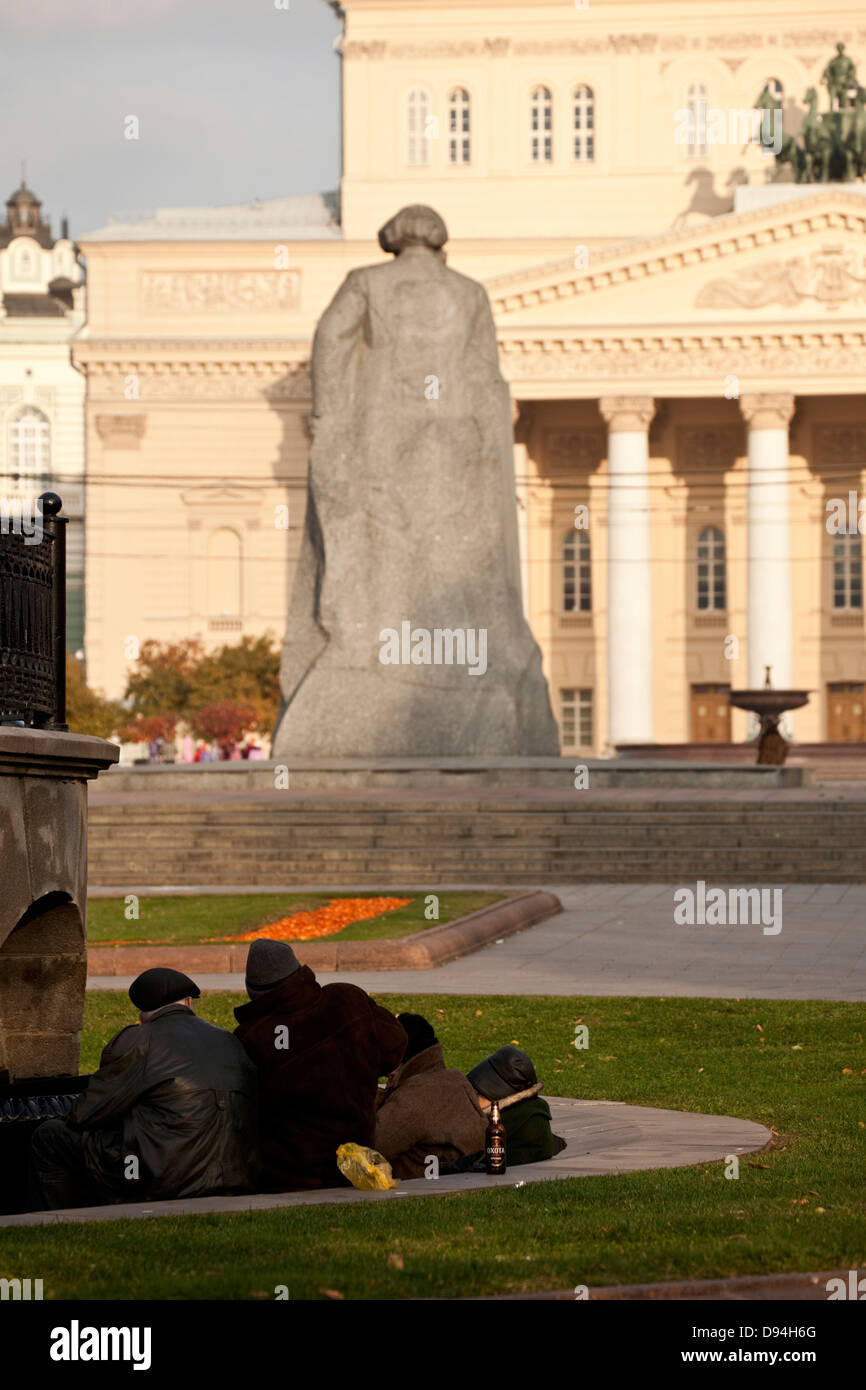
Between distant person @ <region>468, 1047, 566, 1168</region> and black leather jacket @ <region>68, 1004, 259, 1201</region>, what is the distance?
1.08 metres

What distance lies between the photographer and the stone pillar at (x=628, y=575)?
71250 mm

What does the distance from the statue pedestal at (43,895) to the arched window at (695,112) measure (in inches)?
2890

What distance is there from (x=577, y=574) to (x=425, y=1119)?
228 feet

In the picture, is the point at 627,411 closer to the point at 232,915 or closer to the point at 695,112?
the point at 695,112

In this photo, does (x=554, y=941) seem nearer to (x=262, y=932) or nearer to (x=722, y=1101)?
(x=262, y=932)

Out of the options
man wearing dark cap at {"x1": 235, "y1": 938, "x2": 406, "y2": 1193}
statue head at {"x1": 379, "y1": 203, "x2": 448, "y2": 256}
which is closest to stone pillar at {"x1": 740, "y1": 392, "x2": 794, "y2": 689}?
statue head at {"x1": 379, "y1": 203, "x2": 448, "y2": 256}

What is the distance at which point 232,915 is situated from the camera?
18.8m

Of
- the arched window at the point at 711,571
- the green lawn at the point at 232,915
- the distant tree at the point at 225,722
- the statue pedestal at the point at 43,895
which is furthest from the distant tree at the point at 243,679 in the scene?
the statue pedestal at the point at 43,895

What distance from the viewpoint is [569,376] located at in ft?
237

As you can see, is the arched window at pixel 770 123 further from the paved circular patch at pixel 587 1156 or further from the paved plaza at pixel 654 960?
the paved circular patch at pixel 587 1156

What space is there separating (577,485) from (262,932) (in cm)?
6085

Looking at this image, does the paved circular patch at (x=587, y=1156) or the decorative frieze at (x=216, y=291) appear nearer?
the paved circular patch at (x=587, y=1156)

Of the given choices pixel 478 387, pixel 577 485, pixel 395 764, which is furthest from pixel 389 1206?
pixel 577 485

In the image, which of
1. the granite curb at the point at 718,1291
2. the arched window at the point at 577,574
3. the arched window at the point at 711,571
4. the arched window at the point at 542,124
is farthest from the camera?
the arched window at the point at 542,124
